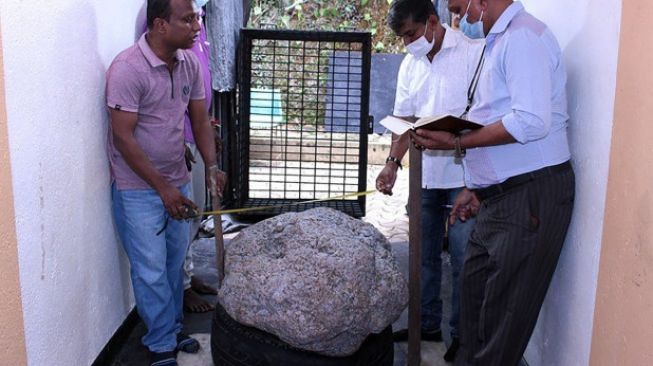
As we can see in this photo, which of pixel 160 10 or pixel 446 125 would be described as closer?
pixel 446 125

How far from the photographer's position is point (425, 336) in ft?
11.1

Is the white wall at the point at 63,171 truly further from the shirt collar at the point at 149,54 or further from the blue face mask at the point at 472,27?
the blue face mask at the point at 472,27

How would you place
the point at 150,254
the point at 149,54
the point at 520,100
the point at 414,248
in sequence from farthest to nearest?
the point at 150,254, the point at 149,54, the point at 414,248, the point at 520,100

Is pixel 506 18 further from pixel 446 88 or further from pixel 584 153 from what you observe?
pixel 446 88

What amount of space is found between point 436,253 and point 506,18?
1386 mm

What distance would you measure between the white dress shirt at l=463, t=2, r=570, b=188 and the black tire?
2.46ft

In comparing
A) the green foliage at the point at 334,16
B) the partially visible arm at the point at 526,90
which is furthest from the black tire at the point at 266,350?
the green foliage at the point at 334,16

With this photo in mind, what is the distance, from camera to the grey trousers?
2271 mm

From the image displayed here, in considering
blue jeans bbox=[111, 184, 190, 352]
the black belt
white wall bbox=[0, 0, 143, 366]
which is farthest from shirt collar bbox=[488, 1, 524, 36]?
blue jeans bbox=[111, 184, 190, 352]

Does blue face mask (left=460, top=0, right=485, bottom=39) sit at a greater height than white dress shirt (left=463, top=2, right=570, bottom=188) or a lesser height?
greater

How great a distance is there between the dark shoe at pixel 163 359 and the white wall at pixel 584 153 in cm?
159

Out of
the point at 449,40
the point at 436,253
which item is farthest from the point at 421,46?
the point at 436,253

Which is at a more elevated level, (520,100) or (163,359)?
(520,100)

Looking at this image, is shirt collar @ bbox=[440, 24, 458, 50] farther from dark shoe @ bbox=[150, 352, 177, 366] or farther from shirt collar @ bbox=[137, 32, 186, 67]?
dark shoe @ bbox=[150, 352, 177, 366]
